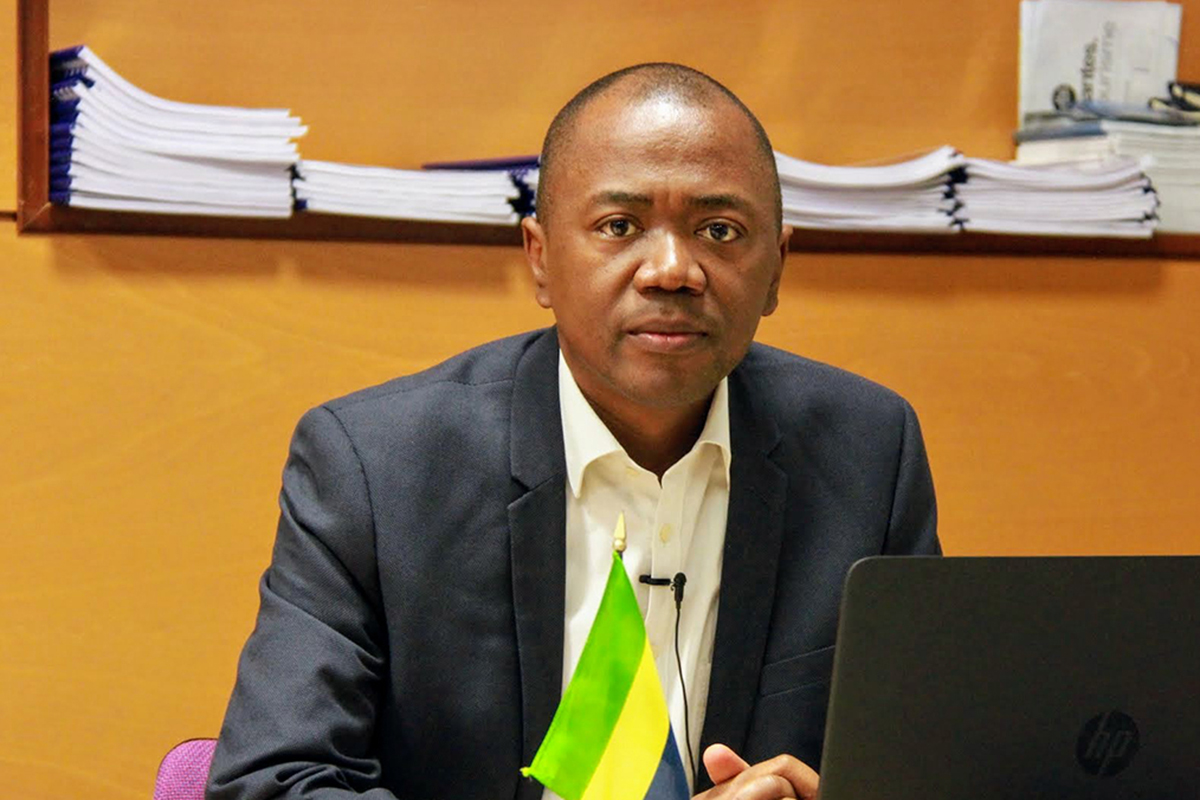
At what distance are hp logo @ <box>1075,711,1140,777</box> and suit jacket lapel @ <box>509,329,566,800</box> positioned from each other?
60cm

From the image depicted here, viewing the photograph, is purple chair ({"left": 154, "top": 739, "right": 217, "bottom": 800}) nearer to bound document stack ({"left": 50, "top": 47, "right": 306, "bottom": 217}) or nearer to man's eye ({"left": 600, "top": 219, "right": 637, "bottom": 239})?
man's eye ({"left": 600, "top": 219, "right": 637, "bottom": 239})

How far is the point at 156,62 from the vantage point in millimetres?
2080

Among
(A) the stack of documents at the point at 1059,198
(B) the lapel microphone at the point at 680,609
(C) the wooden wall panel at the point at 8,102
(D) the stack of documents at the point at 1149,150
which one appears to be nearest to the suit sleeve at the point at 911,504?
(B) the lapel microphone at the point at 680,609

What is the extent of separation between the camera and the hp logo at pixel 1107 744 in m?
1.06

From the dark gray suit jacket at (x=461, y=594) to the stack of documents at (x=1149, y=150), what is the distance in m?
0.95

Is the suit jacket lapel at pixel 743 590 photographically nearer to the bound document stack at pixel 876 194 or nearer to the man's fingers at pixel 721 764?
the man's fingers at pixel 721 764

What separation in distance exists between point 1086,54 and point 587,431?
4.22 feet

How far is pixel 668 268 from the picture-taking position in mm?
1464

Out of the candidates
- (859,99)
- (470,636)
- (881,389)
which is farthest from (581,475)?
(859,99)

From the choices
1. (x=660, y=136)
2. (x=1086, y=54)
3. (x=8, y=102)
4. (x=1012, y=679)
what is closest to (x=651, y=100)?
(x=660, y=136)

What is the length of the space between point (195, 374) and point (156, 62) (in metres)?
0.44

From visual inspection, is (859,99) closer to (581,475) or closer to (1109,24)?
(1109,24)

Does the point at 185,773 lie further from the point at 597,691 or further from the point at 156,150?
the point at 156,150

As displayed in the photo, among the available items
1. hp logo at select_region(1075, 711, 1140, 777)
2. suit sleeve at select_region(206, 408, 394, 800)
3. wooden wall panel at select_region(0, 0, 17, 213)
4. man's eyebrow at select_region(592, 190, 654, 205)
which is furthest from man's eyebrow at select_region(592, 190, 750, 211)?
wooden wall panel at select_region(0, 0, 17, 213)
